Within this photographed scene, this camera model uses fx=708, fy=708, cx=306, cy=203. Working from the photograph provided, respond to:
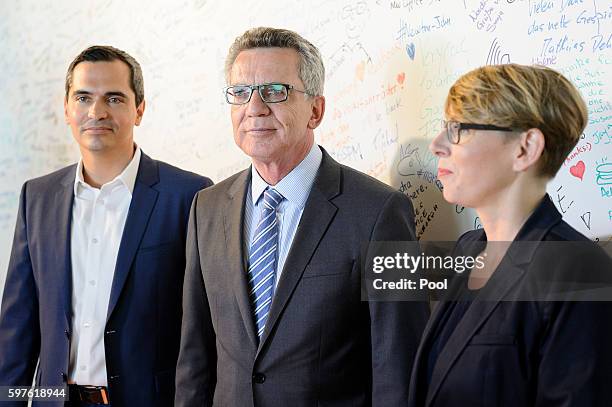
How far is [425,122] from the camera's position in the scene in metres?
2.15

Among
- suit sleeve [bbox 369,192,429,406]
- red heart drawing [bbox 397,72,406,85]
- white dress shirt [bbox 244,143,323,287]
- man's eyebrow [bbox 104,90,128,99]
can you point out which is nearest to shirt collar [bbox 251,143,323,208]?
white dress shirt [bbox 244,143,323,287]

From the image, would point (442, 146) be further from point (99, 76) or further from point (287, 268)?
point (99, 76)

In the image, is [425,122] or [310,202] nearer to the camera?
[310,202]

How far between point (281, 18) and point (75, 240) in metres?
1.08

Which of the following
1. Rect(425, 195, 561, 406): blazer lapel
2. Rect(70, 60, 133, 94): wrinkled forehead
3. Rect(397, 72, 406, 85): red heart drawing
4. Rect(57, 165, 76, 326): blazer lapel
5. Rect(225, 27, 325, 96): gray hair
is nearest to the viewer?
Rect(425, 195, 561, 406): blazer lapel

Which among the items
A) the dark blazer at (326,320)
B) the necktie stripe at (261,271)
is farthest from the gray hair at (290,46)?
the necktie stripe at (261,271)

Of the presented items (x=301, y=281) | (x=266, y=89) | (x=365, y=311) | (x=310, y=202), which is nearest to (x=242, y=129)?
(x=266, y=89)

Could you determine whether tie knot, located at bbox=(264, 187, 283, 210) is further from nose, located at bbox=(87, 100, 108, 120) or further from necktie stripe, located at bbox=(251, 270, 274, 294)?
nose, located at bbox=(87, 100, 108, 120)

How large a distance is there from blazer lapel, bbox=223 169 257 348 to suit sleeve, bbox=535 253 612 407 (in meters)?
0.78

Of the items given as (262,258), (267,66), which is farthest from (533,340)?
(267,66)

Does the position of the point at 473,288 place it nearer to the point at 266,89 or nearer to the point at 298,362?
the point at 298,362

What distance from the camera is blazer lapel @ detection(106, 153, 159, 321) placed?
2.29 m

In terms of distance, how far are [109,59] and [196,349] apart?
1080 millimetres

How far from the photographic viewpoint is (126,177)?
2.41 metres
